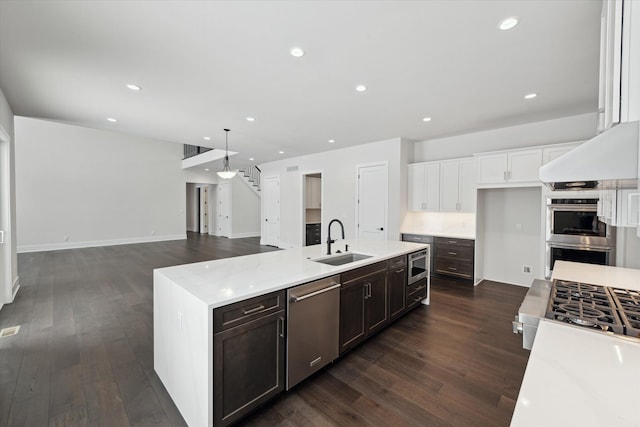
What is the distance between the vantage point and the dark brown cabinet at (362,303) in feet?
8.10

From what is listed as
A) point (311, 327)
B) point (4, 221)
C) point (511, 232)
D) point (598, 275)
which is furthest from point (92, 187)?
point (598, 275)

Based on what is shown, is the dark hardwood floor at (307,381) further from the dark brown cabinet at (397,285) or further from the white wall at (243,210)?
the white wall at (243,210)

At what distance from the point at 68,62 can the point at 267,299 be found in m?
3.16

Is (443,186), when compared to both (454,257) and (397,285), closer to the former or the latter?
(454,257)

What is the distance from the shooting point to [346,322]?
98.3 inches

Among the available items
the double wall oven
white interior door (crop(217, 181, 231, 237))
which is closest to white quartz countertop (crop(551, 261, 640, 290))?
the double wall oven

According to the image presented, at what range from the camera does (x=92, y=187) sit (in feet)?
27.9

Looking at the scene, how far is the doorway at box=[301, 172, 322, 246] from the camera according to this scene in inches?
307

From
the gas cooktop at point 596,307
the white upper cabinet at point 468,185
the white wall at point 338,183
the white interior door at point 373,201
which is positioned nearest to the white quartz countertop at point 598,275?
the gas cooktop at point 596,307

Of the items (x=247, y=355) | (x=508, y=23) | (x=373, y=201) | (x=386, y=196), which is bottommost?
(x=247, y=355)

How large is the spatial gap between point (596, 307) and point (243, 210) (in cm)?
1073

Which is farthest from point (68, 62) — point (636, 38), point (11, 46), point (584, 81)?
point (584, 81)

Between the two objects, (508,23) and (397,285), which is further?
(397,285)

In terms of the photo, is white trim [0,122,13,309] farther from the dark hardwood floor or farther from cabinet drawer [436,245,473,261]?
cabinet drawer [436,245,473,261]
